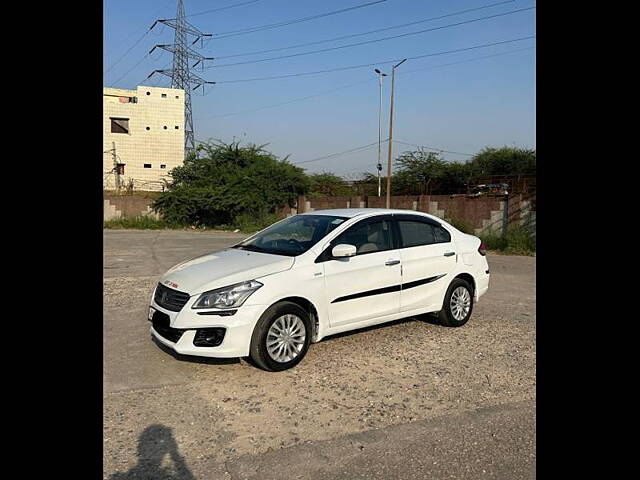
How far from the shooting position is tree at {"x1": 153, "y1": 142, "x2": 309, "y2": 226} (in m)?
28.8

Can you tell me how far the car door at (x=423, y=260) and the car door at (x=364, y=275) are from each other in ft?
0.48

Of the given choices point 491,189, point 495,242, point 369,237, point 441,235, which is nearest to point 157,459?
point 369,237

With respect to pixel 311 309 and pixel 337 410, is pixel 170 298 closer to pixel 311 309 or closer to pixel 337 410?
pixel 311 309

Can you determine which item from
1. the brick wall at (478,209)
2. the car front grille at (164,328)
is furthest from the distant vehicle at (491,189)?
the car front grille at (164,328)

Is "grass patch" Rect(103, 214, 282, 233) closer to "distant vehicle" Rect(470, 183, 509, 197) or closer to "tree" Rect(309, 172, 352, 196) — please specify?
"tree" Rect(309, 172, 352, 196)

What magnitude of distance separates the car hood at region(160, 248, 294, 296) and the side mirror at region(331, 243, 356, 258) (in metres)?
0.47

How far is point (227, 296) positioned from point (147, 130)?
182 feet

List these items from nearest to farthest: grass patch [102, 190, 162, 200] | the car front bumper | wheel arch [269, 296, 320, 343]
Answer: the car front bumper → wheel arch [269, 296, 320, 343] → grass patch [102, 190, 162, 200]

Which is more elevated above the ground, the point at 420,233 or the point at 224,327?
the point at 420,233

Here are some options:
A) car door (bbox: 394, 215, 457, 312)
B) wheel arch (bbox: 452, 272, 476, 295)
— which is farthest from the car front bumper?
wheel arch (bbox: 452, 272, 476, 295)

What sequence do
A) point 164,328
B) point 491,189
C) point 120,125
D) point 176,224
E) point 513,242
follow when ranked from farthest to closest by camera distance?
point 120,125 < point 176,224 < point 491,189 < point 513,242 < point 164,328

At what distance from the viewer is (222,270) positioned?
4.86 metres
